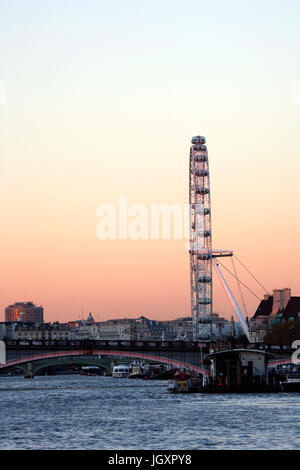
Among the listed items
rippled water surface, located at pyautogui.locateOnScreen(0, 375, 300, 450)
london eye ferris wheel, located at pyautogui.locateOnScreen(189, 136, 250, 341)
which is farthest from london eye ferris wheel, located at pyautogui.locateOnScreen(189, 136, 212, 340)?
rippled water surface, located at pyautogui.locateOnScreen(0, 375, 300, 450)

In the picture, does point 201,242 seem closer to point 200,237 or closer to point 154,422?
point 200,237

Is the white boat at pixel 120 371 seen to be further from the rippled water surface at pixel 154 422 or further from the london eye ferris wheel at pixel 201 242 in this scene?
the rippled water surface at pixel 154 422

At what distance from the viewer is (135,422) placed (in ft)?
232

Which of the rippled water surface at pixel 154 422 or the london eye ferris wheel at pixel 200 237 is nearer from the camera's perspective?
the rippled water surface at pixel 154 422

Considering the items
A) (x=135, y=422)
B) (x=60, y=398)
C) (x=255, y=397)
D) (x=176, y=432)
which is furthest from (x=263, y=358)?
(x=176, y=432)

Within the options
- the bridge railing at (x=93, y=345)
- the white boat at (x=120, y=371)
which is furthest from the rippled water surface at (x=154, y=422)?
the white boat at (x=120, y=371)

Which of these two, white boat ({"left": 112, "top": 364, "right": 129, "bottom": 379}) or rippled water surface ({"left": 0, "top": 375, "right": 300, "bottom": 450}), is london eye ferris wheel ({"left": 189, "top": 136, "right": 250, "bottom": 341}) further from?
rippled water surface ({"left": 0, "top": 375, "right": 300, "bottom": 450})

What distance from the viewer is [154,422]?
70125mm

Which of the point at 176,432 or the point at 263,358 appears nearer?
the point at 176,432

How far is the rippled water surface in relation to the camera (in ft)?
185

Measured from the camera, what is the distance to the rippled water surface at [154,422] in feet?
185
